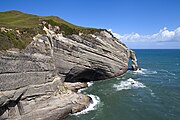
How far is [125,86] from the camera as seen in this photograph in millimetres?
50125

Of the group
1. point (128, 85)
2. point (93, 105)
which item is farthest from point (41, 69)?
point (128, 85)

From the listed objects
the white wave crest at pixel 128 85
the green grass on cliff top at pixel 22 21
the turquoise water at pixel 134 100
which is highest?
the green grass on cliff top at pixel 22 21

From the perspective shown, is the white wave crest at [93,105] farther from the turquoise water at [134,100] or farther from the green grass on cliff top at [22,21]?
the green grass on cliff top at [22,21]

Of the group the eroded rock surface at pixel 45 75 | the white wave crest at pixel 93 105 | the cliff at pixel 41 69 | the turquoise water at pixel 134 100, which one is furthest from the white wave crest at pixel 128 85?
the white wave crest at pixel 93 105

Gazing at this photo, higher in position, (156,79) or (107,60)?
(107,60)

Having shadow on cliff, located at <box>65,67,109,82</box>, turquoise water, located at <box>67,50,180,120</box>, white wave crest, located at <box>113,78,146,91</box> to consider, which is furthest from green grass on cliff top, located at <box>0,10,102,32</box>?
turquoise water, located at <box>67,50,180,120</box>

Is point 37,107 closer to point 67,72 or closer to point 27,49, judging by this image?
point 27,49

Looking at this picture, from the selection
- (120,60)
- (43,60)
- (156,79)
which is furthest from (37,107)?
(156,79)

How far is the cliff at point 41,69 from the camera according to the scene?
25.4 metres

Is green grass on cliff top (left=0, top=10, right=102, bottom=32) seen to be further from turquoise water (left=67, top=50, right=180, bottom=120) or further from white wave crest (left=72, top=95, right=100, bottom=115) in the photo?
white wave crest (left=72, top=95, right=100, bottom=115)

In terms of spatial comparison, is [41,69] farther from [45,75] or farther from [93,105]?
[93,105]

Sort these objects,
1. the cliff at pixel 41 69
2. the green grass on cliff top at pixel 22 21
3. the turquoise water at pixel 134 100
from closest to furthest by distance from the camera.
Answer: the cliff at pixel 41 69, the turquoise water at pixel 134 100, the green grass on cliff top at pixel 22 21

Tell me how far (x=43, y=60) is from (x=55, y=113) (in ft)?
25.8

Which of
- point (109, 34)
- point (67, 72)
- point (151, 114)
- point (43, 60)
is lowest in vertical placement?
point (151, 114)
